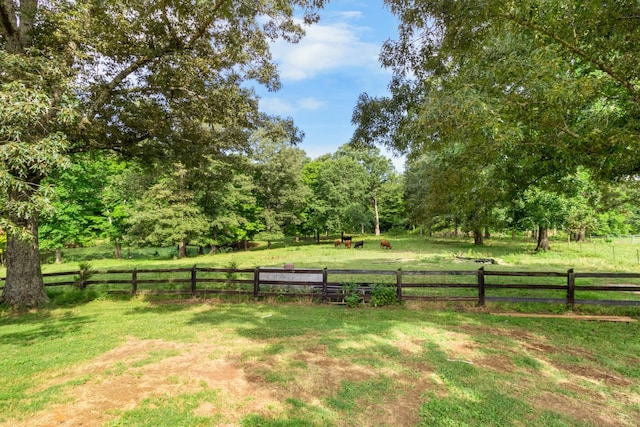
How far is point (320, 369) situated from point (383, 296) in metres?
4.94

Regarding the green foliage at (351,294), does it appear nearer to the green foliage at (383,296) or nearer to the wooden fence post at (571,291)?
the green foliage at (383,296)

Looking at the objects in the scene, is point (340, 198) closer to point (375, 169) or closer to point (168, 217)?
point (375, 169)

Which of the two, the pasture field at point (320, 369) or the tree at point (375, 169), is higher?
the tree at point (375, 169)

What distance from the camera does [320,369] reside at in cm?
536

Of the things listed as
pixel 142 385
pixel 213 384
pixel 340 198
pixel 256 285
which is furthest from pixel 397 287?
pixel 340 198

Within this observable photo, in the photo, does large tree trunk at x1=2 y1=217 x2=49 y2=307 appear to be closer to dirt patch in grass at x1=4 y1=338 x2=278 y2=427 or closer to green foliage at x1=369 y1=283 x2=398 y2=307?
dirt patch in grass at x1=4 y1=338 x2=278 y2=427

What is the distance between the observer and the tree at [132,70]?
7.92 metres

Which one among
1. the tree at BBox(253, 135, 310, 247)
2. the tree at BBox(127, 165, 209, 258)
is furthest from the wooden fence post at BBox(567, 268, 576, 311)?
the tree at BBox(253, 135, 310, 247)

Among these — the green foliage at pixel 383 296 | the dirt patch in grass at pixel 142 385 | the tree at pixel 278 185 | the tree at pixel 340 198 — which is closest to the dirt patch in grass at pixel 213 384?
the dirt patch in grass at pixel 142 385

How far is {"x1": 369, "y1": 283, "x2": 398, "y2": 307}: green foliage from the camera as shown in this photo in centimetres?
983

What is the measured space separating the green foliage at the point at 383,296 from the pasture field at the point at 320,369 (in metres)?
0.74

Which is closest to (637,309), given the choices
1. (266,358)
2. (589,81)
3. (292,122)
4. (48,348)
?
(589,81)

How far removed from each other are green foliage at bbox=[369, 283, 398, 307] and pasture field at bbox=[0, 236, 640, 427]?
735 millimetres

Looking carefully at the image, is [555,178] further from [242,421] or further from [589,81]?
[242,421]
